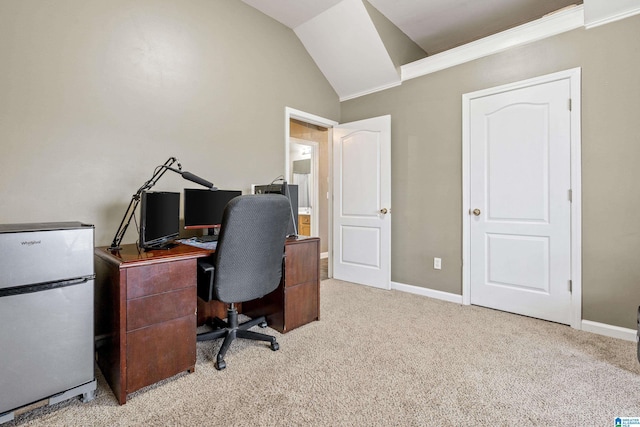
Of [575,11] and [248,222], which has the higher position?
[575,11]

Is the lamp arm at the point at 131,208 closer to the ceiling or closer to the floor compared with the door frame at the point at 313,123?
closer to the floor

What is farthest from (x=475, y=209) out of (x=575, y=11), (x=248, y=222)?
(x=248, y=222)

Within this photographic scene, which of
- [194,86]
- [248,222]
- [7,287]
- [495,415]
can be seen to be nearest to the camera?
[7,287]

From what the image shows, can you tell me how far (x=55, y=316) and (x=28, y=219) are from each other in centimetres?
80

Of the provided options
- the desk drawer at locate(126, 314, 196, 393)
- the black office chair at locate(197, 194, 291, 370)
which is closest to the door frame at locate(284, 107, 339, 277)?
the black office chair at locate(197, 194, 291, 370)

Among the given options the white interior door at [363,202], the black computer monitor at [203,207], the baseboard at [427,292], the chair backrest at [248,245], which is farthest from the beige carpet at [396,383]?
the white interior door at [363,202]

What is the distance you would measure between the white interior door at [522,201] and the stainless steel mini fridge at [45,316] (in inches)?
123

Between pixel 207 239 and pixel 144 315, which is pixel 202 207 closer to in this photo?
pixel 207 239

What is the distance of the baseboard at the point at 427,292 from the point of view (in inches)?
125

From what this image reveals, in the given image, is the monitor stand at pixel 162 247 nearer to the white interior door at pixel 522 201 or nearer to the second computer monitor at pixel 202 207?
the second computer monitor at pixel 202 207

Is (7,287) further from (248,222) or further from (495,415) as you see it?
(495,415)

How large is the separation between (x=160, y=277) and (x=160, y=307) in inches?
6.5

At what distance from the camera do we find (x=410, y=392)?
5.39ft

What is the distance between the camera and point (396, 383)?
1723mm
